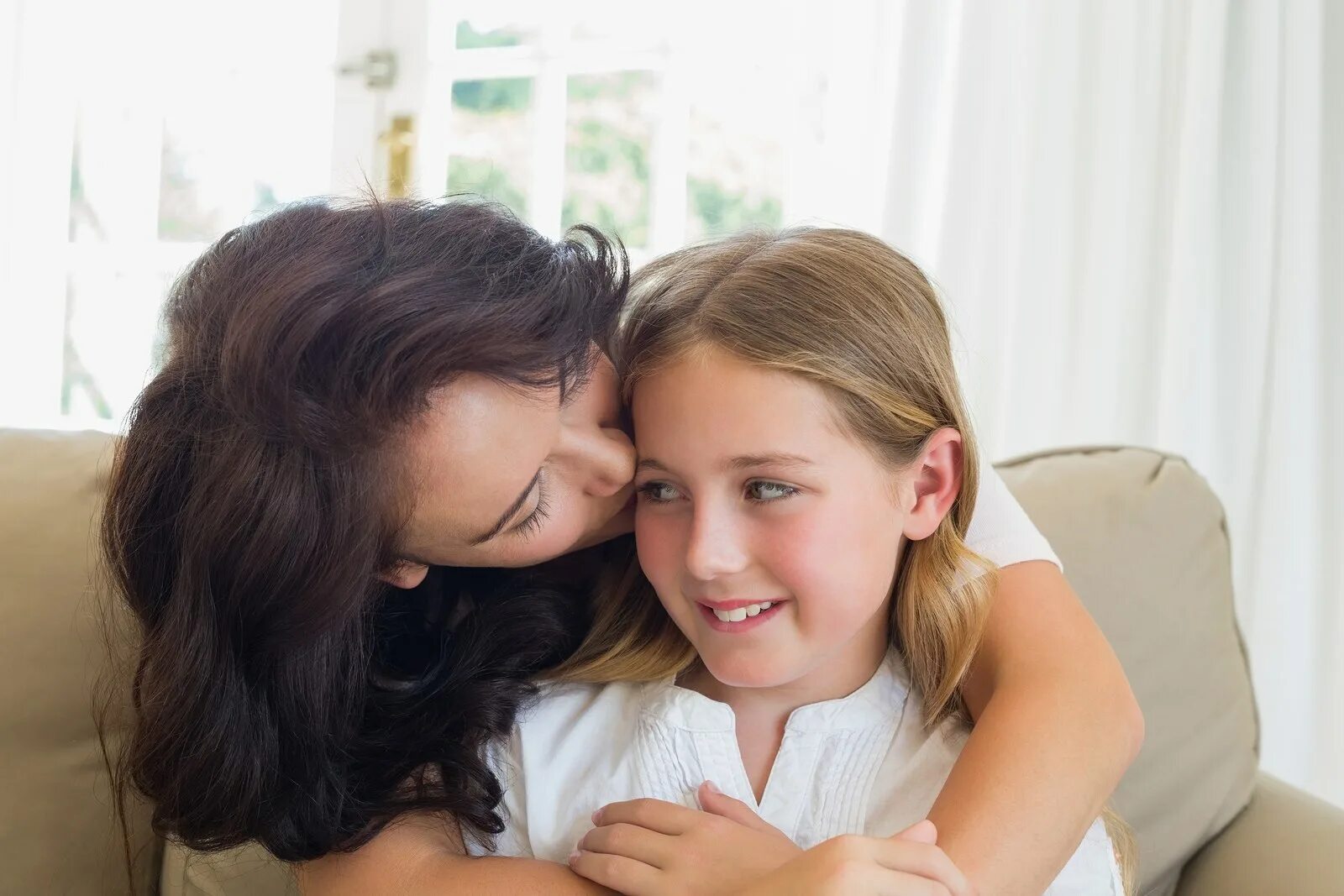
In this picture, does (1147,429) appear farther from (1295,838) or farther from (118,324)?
(118,324)

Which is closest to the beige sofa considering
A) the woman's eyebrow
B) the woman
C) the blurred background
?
the woman

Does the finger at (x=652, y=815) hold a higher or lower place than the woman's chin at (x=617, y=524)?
lower

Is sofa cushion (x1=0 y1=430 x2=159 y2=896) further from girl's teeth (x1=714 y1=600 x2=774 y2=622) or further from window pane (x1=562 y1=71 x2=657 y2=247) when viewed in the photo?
window pane (x1=562 y1=71 x2=657 y2=247)

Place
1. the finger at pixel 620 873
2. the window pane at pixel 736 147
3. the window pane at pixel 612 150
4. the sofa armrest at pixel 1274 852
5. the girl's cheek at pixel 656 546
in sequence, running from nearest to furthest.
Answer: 1. the finger at pixel 620 873
2. the girl's cheek at pixel 656 546
3. the sofa armrest at pixel 1274 852
4. the window pane at pixel 736 147
5. the window pane at pixel 612 150

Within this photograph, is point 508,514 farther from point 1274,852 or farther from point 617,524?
point 1274,852

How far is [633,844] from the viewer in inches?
39.2

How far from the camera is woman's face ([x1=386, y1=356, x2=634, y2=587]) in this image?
95 cm

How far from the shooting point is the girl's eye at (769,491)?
1037 mm

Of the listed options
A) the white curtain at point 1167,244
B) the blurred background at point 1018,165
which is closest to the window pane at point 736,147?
the blurred background at point 1018,165

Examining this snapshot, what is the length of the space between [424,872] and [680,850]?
215mm

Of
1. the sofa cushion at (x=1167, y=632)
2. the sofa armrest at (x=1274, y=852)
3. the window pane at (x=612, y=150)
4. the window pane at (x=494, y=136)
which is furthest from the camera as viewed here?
the window pane at (x=494, y=136)

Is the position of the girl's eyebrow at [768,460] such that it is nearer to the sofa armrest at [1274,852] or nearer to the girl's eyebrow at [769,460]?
the girl's eyebrow at [769,460]

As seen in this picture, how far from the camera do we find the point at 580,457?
1027mm

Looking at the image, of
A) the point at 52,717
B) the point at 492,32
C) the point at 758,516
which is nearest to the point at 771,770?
the point at 758,516
